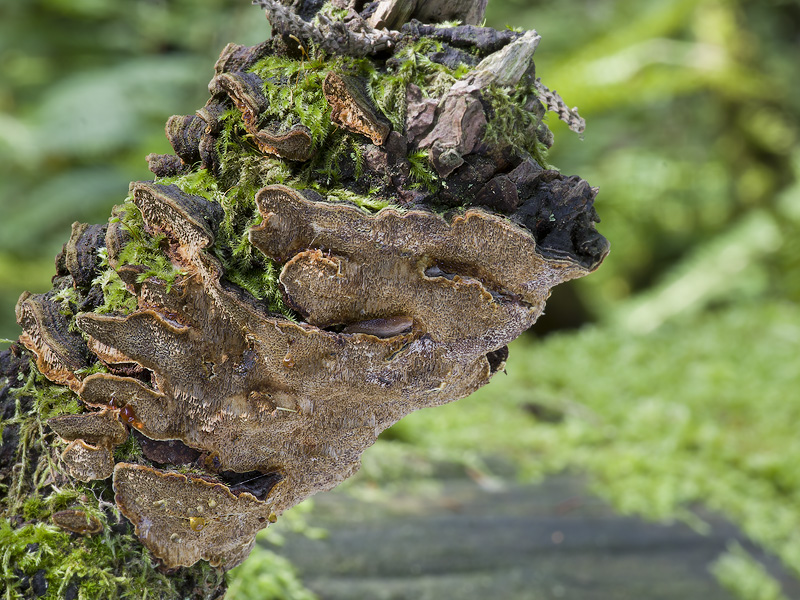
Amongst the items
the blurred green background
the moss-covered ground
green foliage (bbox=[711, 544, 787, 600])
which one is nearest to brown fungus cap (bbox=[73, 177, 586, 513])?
the moss-covered ground

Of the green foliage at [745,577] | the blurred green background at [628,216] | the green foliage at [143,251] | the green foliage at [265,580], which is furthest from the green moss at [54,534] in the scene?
the green foliage at [745,577]

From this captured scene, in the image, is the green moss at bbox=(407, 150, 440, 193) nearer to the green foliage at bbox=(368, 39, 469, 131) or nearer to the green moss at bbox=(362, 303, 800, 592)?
the green foliage at bbox=(368, 39, 469, 131)

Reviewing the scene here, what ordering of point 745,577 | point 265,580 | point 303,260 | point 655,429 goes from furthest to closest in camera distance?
point 655,429, point 745,577, point 265,580, point 303,260

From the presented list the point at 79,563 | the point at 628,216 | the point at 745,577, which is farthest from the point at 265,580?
the point at 628,216

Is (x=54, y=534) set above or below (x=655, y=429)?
below

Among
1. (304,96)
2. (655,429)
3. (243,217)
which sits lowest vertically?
(243,217)

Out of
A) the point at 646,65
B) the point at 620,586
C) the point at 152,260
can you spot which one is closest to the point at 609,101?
the point at 646,65

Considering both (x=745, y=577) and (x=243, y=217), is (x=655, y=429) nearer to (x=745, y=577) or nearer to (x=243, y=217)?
(x=745, y=577)

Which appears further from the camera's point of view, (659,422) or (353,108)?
(659,422)
